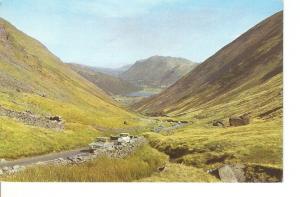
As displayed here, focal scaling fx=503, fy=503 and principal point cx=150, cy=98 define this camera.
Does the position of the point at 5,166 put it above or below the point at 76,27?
below

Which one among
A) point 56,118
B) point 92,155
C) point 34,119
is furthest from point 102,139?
point 56,118

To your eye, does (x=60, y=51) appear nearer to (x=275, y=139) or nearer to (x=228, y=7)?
(x=228, y=7)

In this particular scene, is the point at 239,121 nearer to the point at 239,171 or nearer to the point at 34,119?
the point at 34,119

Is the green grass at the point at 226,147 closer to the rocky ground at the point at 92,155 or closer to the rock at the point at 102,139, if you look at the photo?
the rocky ground at the point at 92,155

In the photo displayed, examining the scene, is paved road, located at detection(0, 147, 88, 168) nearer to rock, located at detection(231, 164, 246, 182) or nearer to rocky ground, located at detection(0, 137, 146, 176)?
rocky ground, located at detection(0, 137, 146, 176)

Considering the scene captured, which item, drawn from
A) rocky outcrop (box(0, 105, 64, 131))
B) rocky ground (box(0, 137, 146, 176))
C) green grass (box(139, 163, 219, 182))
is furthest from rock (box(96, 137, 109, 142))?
green grass (box(139, 163, 219, 182))
